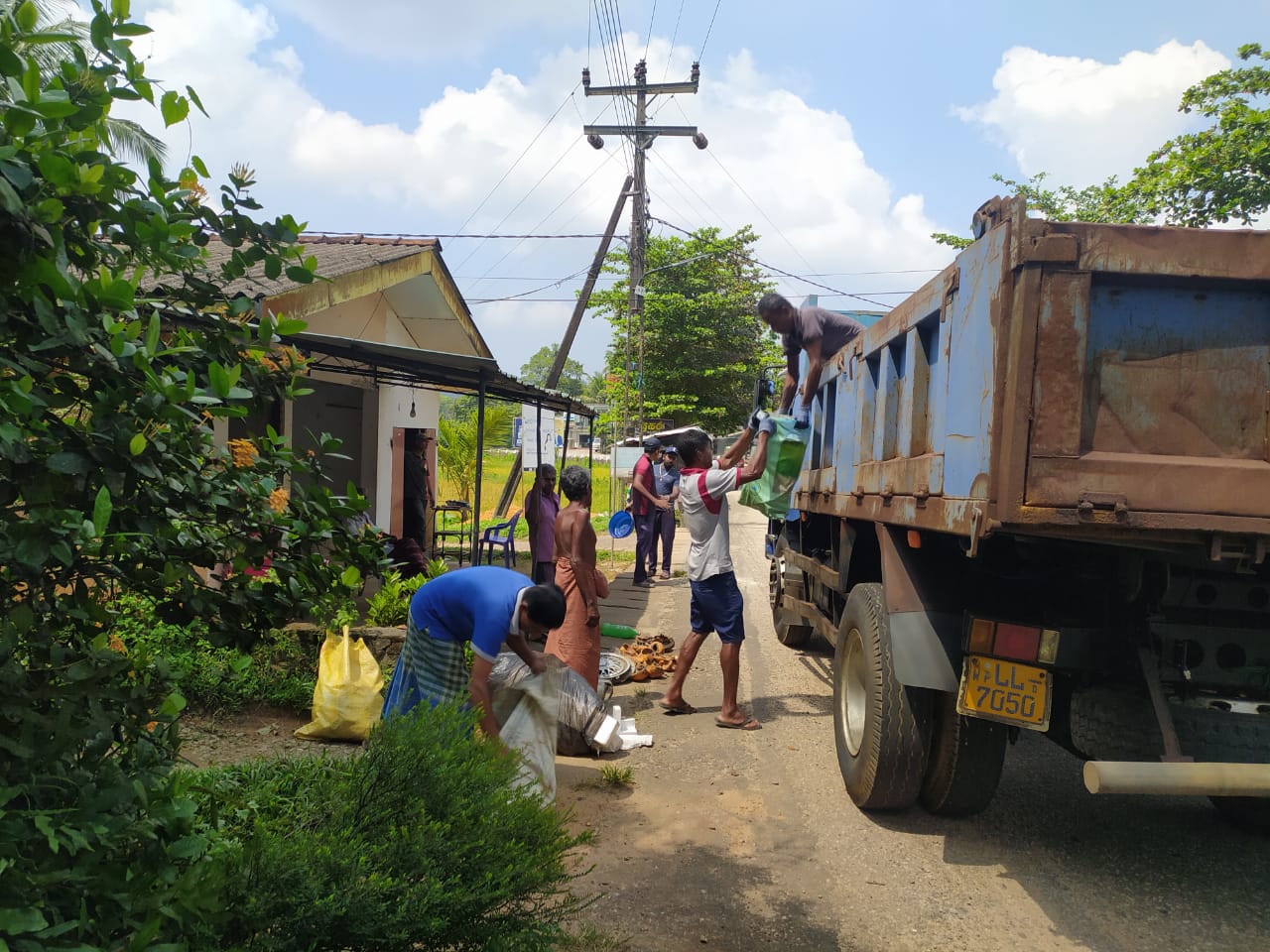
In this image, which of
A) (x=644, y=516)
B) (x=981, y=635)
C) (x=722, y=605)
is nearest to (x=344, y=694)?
(x=722, y=605)

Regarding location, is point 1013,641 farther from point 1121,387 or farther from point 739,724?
point 739,724

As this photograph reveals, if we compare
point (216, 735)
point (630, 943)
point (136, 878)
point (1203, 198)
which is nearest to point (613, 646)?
point (216, 735)

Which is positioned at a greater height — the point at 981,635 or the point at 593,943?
the point at 981,635

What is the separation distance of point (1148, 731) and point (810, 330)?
131 inches

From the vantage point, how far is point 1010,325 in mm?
2979

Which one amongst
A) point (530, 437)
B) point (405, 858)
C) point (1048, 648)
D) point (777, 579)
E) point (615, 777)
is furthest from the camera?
point (530, 437)

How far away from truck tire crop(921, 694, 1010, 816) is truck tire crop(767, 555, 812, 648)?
3127mm

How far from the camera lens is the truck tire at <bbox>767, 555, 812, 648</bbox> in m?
7.34

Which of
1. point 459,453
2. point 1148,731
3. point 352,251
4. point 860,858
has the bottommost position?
point 860,858

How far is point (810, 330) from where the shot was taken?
607 centimetres

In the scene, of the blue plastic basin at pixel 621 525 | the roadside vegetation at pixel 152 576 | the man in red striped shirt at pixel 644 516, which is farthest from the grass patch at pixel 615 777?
the blue plastic basin at pixel 621 525

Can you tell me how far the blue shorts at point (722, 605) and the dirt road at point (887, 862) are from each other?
66 cm

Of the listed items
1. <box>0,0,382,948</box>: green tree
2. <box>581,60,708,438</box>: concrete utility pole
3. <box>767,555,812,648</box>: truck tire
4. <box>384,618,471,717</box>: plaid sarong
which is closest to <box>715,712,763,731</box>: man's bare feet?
Result: <box>767,555,812,648</box>: truck tire

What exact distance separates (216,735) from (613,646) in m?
3.73
